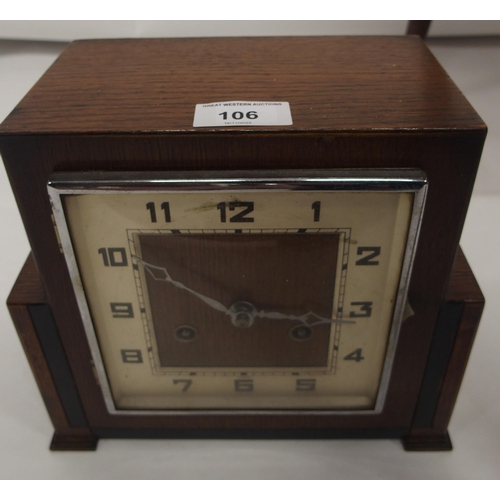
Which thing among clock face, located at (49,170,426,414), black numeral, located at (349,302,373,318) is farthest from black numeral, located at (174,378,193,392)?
black numeral, located at (349,302,373,318)

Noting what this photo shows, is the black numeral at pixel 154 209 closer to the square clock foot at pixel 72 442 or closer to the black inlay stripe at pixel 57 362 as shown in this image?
the black inlay stripe at pixel 57 362

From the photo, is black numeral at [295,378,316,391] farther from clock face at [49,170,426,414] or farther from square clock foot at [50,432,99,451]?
square clock foot at [50,432,99,451]

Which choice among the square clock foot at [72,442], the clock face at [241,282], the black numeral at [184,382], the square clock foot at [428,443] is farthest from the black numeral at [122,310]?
the square clock foot at [428,443]

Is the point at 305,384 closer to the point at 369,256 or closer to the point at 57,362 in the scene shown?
the point at 369,256

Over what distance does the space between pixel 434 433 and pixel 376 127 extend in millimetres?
536

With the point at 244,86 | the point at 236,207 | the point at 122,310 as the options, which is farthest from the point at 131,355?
the point at 244,86

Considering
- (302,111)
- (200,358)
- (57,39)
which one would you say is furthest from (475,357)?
(57,39)

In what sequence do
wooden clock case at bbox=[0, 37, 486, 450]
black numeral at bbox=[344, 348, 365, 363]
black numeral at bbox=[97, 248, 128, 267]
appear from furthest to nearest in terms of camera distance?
1. black numeral at bbox=[344, 348, 365, 363]
2. black numeral at bbox=[97, 248, 128, 267]
3. wooden clock case at bbox=[0, 37, 486, 450]

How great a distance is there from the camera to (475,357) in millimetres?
1120

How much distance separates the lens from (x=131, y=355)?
92 centimetres

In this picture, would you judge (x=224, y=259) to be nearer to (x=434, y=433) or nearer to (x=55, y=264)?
(x=55, y=264)

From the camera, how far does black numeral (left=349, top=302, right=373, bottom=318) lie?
0.85m

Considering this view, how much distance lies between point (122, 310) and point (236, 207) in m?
0.24

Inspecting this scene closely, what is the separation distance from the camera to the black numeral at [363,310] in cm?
85
